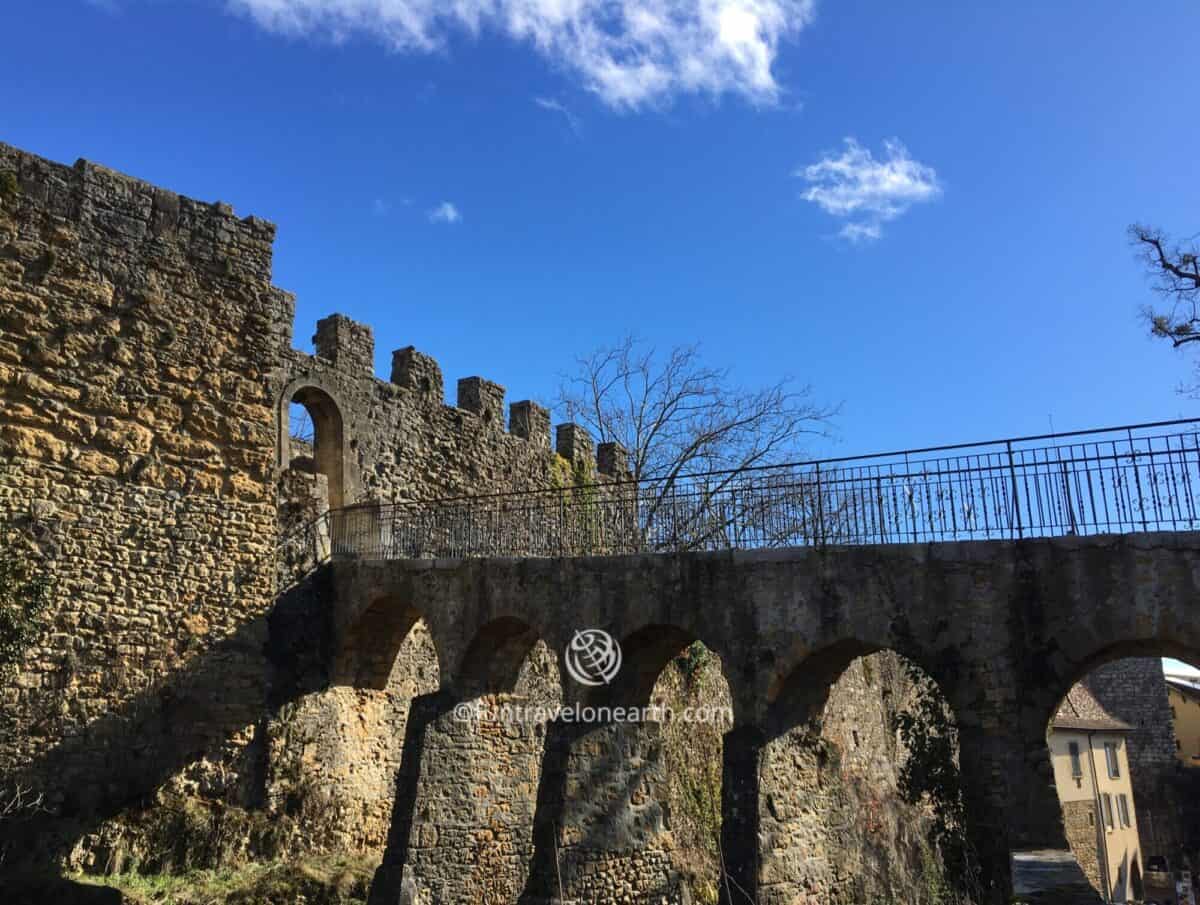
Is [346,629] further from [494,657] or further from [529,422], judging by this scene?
[529,422]

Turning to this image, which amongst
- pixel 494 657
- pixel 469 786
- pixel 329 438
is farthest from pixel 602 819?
pixel 329 438

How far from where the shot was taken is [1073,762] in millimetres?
28141

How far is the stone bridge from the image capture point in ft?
29.1

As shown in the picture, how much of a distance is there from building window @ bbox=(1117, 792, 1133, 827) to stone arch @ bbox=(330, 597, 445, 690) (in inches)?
1064

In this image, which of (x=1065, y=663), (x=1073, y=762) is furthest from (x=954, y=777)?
(x=1073, y=762)

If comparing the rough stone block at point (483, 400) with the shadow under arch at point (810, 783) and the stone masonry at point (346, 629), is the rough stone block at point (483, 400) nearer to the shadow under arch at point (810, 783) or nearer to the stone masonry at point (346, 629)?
the stone masonry at point (346, 629)

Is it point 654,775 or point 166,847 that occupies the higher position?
point 654,775

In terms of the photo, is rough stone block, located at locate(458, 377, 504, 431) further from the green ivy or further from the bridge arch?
the green ivy

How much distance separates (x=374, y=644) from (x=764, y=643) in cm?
614

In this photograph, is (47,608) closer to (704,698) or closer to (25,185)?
(25,185)

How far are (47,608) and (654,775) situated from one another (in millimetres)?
7058

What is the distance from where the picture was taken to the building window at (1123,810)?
3158 cm

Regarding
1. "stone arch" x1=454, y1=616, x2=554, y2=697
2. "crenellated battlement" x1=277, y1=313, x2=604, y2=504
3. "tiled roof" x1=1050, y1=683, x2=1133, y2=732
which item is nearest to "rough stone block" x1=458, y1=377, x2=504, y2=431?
"crenellated battlement" x1=277, y1=313, x2=604, y2=504

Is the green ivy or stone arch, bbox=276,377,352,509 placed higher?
stone arch, bbox=276,377,352,509
